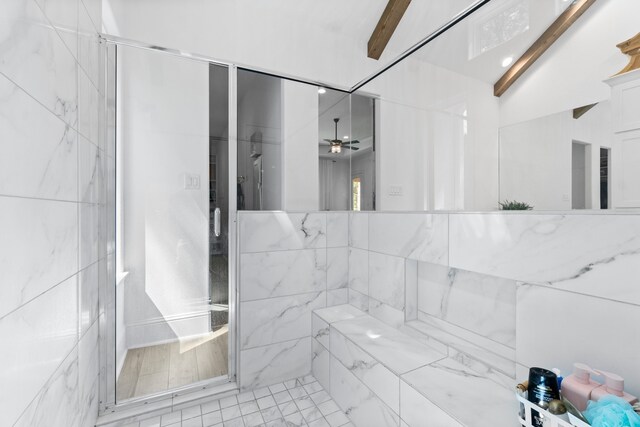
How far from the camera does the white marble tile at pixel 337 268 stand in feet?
6.85

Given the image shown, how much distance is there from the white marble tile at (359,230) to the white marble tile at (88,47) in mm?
1681

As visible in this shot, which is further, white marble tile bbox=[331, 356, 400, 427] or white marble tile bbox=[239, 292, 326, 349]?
white marble tile bbox=[239, 292, 326, 349]

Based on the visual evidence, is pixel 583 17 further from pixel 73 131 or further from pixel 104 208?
pixel 104 208

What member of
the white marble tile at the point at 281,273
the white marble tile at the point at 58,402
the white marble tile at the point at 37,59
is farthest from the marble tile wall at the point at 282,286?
Result: the white marble tile at the point at 37,59

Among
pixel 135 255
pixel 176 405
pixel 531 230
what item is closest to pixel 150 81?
pixel 135 255

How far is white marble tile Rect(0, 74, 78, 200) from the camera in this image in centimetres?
71

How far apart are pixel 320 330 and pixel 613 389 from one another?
139 centimetres

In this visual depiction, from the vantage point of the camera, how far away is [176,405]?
5.32 ft

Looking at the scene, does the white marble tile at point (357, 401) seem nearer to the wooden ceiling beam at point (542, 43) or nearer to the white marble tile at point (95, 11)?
the wooden ceiling beam at point (542, 43)

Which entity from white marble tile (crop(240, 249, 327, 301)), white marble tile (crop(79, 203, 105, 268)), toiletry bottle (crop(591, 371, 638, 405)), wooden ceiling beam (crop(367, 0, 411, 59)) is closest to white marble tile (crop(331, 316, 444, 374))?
white marble tile (crop(240, 249, 327, 301))

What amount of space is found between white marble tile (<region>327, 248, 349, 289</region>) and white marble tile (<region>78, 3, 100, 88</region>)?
1650 mm

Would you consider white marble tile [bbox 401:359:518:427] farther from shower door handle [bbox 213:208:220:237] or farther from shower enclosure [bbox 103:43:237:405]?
shower door handle [bbox 213:208:220:237]

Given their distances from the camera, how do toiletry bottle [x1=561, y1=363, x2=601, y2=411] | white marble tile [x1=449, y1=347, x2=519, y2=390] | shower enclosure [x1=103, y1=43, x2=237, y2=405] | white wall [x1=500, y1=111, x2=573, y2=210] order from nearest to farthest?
toiletry bottle [x1=561, y1=363, x2=601, y2=411]
white wall [x1=500, y1=111, x2=573, y2=210]
white marble tile [x1=449, y1=347, x2=519, y2=390]
shower enclosure [x1=103, y1=43, x2=237, y2=405]

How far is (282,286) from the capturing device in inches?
75.2
